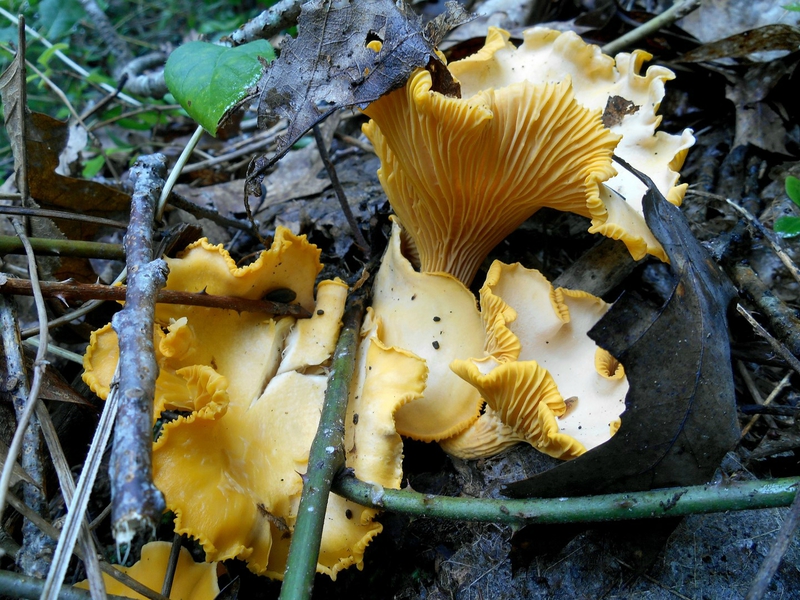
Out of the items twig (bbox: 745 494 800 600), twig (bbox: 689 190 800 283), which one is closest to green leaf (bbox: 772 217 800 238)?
twig (bbox: 689 190 800 283)

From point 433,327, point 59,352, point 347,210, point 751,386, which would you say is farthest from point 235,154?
point 751,386

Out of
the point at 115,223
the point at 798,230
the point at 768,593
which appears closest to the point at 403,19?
the point at 115,223

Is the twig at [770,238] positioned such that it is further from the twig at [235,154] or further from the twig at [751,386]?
the twig at [235,154]

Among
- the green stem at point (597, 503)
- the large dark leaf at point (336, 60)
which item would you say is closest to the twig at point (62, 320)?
the large dark leaf at point (336, 60)

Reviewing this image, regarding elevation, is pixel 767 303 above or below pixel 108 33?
below

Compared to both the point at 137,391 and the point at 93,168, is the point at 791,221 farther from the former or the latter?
the point at 93,168

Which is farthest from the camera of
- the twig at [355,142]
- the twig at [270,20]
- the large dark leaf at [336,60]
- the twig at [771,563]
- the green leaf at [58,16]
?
the green leaf at [58,16]

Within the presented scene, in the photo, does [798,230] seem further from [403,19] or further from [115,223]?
[115,223]
